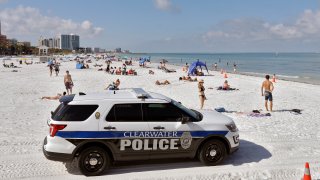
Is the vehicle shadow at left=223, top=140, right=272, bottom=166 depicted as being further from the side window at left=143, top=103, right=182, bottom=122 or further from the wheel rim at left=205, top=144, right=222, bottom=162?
the side window at left=143, top=103, right=182, bottom=122

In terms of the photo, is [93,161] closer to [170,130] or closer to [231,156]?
[170,130]

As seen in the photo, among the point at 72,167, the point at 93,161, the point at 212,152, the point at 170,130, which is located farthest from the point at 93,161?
the point at 212,152

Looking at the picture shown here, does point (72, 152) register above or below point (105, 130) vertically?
below

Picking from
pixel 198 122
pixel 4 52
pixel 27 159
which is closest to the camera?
pixel 198 122

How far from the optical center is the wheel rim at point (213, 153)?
7055mm

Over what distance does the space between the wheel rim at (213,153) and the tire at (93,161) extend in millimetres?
2172

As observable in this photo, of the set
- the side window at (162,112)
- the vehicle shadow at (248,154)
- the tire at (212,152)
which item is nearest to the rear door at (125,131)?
the side window at (162,112)

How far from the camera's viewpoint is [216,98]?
1888 centimetres

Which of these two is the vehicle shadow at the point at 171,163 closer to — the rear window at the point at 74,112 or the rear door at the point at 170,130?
the rear door at the point at 170,130

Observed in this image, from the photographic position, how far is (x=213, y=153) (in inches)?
279

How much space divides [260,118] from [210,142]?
246 inches

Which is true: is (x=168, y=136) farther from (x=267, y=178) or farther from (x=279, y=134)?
(x=279, y=134)

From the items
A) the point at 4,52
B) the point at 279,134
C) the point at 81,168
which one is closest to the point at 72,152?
the point at 81,168

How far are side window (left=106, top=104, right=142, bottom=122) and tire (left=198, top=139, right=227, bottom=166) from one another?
5.15 feet
